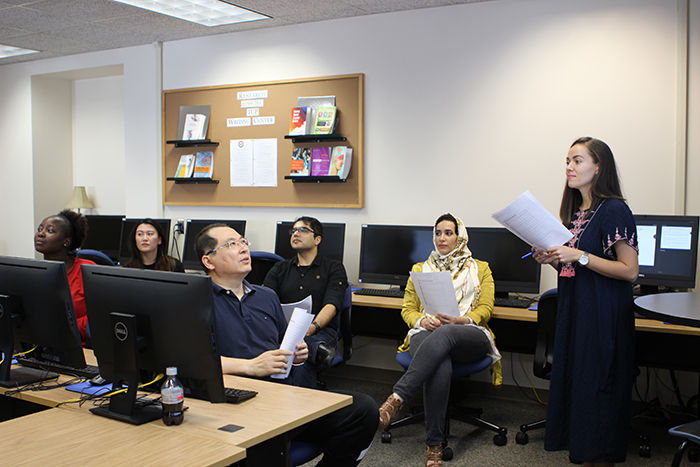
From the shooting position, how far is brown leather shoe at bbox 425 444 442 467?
111 inches

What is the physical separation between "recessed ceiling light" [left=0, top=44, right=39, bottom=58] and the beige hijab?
182 inches

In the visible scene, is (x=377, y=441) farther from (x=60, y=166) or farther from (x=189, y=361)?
(x=60, y=166)

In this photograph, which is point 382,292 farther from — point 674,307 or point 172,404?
point 172,404

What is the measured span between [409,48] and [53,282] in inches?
120

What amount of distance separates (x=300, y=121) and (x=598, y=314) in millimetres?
2883

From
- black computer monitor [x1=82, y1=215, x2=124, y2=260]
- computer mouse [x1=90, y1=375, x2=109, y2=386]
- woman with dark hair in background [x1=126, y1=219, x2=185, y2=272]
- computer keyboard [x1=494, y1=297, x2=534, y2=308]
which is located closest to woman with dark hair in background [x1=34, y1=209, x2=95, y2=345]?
woman with dark hair in background [x1=126, y1=219, x2=185, y2=272]

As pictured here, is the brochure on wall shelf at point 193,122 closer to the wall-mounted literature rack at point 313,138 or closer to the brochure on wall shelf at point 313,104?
the wall-mounted literature rack at point 313,138

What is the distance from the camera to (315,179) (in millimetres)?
4453

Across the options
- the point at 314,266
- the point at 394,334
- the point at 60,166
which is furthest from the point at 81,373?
the point at 60,166

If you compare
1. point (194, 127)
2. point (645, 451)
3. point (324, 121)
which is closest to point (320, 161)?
point (324, 121)

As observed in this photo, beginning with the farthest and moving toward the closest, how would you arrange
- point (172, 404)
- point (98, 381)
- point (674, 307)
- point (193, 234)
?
point (193, 234)
point (674, 307)
point (98, 381)
point (172, 404)

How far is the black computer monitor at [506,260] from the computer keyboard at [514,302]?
59 mm

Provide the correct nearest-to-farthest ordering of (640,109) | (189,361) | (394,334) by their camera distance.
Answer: (189,361), (640,109), (394,334)

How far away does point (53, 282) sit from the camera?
6.24 feet
